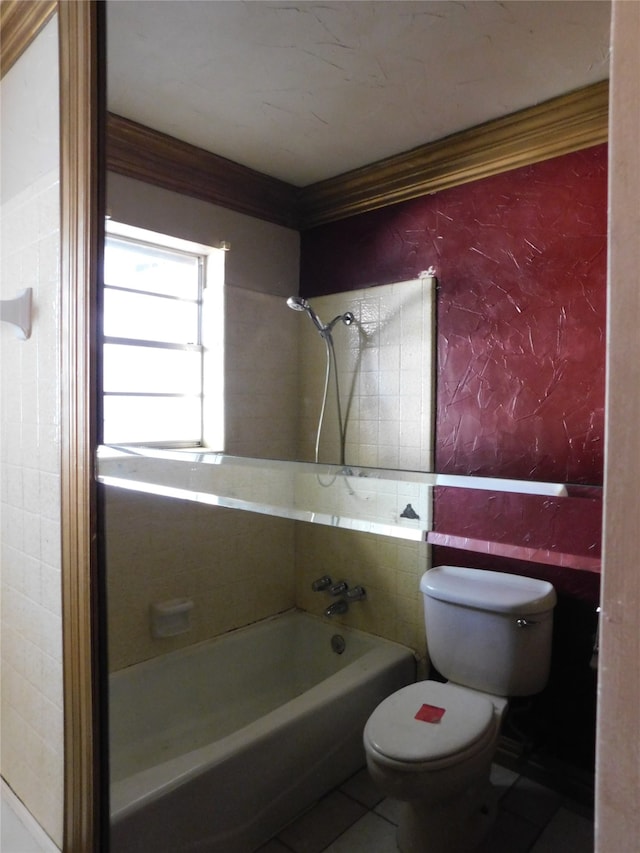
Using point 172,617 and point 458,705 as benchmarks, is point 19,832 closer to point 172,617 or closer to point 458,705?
point 172,617

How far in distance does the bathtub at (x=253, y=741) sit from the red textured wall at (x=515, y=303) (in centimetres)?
47

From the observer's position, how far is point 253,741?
1164mm

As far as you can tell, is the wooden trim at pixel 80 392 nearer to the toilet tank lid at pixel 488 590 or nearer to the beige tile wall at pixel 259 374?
the beige tile wall at pixel 259 374

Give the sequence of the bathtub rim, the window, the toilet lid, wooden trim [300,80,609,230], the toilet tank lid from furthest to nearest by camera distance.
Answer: the window, the bathtub rim, the toilet lid, the toilet tank lid, wooden trim [300,80,609,230]

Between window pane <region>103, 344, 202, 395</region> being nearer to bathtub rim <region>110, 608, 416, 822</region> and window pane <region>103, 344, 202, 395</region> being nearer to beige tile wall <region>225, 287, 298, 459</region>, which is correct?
beige tile wall <region>225, 287, 298, 459</region>

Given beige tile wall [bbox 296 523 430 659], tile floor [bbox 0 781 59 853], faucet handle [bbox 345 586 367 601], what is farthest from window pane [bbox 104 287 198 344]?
tile floor [bbox 0 781 59 853]

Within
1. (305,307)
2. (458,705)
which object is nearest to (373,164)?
(305,307)

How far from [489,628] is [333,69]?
971 millimetres

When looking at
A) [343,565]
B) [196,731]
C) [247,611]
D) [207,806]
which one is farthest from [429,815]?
[196,731]

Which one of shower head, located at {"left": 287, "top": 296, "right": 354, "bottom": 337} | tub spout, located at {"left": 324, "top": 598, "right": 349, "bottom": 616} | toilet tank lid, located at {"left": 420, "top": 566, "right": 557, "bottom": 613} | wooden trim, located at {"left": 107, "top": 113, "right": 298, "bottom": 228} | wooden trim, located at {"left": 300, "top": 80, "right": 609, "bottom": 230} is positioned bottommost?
tub spout, located at {"left": 324, "top": 598, "right": 349, "bottom": 616}

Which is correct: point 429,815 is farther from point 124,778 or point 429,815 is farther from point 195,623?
point 195,623

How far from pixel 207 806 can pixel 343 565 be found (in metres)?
0.59

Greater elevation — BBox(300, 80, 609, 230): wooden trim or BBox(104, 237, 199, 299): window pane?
BBox(300, 80, 609, 230): wooden trim

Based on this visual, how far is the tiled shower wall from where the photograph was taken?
4.04 feet
